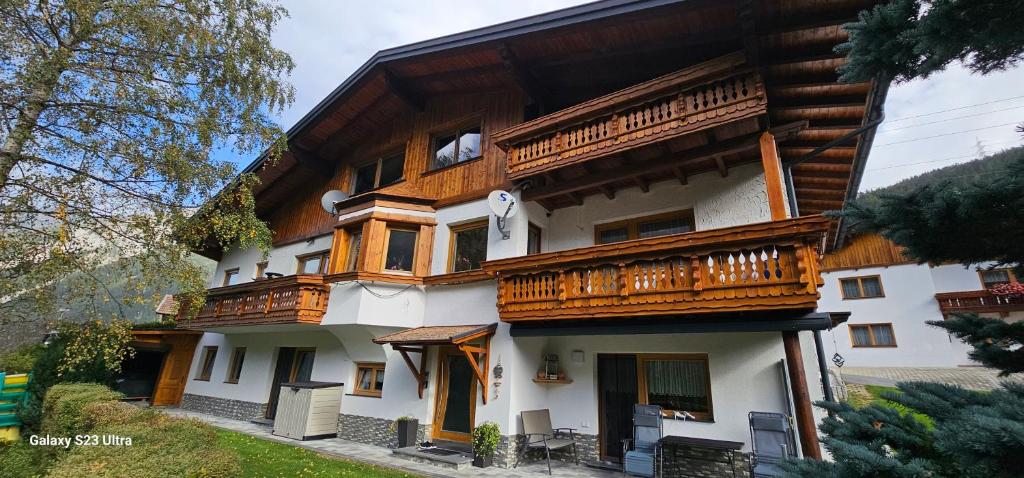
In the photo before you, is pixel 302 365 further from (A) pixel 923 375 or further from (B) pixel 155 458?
(A) pixel 923 375

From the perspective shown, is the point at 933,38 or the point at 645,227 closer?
the point at 933,38

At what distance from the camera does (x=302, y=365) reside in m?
12.8

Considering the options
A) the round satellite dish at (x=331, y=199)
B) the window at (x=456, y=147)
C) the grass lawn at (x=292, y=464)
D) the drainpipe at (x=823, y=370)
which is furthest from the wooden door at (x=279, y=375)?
the drainpipe at (x=823, y=370)

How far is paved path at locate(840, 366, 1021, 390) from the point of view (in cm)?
1434

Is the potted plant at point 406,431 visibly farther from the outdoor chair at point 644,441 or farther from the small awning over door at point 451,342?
the outdoor chair at point 644,441

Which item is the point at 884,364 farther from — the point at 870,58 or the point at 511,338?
the point at 870,58

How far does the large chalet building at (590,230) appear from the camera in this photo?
6.30 metres

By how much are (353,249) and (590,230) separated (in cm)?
626

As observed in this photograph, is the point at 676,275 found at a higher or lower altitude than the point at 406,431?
higher

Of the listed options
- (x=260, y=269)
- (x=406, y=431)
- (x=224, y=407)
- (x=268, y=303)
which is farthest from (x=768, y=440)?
(x=260, y=269)

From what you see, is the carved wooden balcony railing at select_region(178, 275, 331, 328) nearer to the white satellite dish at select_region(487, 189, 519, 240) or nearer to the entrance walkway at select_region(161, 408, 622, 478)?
the entrance walkway at select_region(161, 408, 622, 478)

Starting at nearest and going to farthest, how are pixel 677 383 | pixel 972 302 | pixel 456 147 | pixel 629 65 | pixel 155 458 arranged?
pixel 155 458 < pixel 677 383 < pixel 629 65 < pixel 456 147 < pixel 972 302

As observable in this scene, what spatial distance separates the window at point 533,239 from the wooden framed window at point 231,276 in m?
13.2

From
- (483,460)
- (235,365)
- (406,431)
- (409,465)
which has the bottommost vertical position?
(409,465)
